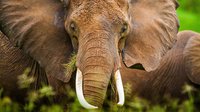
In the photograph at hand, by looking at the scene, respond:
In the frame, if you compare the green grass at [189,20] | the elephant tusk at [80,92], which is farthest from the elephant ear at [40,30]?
the green grass at [189,20]

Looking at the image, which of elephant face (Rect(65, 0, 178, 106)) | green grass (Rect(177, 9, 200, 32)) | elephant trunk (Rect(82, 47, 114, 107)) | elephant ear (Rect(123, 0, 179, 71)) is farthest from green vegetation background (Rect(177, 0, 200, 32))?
elephant trunk (Rect(82, 47, 114, 107))

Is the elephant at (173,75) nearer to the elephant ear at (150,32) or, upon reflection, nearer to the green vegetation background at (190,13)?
the elephant ear at (150,32)

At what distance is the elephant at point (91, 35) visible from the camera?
8.80 meters

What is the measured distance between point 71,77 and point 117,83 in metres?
0.89

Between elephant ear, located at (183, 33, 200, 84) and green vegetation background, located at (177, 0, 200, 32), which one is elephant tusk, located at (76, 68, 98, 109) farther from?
green vegetation background, located at (177, 0, 200, 32)

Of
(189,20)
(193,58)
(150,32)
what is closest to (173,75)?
(193,58)

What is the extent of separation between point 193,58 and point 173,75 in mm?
281

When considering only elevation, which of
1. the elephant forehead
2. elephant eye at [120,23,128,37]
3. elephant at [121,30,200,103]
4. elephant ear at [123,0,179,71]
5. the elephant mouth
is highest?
the elephant forehead

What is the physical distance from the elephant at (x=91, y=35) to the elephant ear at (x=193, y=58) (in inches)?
55.3

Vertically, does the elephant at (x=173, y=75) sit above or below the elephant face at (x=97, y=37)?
below

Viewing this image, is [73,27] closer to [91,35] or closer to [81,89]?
[91,35]

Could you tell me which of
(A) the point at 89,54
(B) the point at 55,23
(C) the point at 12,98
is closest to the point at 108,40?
(A) the point at 89,54

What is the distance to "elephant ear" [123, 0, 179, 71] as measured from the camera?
956 cm

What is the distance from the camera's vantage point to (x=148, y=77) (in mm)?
11570
